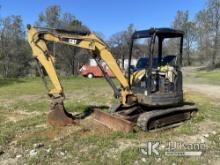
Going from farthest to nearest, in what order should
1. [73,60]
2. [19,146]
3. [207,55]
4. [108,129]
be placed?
[207,55] < [73,60] < [108,129] < [19,146]

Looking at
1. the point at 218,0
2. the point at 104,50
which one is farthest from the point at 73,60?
the point at 104,50

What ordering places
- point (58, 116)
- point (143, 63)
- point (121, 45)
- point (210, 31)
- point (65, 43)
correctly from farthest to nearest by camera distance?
point (210, 31), point (121, 45), point (143, 63), point (65, 43), point (58, 116)

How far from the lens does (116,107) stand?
32.1 feet

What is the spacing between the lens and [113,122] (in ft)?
29.9

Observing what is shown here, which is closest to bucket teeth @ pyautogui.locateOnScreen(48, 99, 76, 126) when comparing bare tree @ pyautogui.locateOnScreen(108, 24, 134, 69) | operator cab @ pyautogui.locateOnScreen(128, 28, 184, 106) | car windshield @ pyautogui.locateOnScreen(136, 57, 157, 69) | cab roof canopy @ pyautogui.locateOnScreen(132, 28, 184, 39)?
operator cab @ pyautogui.locateOnScreen(128, 28, 184, 106)

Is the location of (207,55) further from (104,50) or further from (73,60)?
(104,50)

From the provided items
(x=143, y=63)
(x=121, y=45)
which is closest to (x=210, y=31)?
(x=121, y=45)

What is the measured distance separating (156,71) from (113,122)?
1.72 meters

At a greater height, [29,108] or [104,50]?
[104,50]

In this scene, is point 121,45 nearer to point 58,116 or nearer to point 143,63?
point 143,63

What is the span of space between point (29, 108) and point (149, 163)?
6967mm

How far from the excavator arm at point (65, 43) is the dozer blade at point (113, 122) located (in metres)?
0.62

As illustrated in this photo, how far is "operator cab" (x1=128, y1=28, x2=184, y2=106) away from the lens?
9.36m

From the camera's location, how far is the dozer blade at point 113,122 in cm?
863
